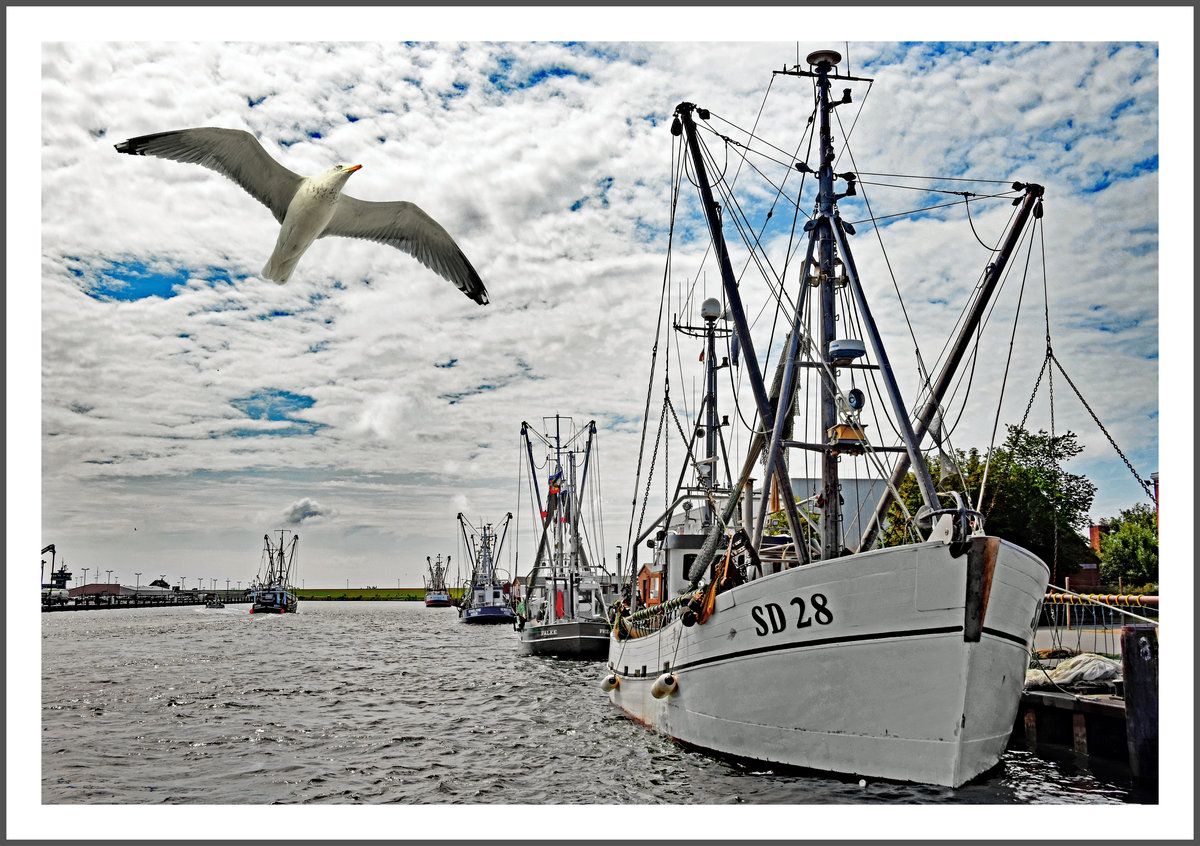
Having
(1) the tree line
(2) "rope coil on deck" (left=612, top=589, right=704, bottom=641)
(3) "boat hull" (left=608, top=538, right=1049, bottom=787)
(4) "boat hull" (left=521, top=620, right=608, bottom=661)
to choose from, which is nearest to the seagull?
(3) "boat hull" (left=608, top=538, right=1049, bottom=787)

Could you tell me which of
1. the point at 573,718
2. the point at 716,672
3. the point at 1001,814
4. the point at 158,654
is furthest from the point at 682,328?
the point at 158,654

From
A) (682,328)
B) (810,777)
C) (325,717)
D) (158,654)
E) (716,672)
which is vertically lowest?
(158,654)

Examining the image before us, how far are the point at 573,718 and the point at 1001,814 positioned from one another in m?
8.61

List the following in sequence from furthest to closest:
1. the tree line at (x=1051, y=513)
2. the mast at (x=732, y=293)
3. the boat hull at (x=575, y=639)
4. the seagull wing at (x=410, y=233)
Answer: the boat hull at (x=575, y=639), the tree line at (x=1051, y=513), the mast at (x=732, y=293), the seagull wing at (x=410, y=233)

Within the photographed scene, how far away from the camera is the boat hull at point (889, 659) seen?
7.25 m

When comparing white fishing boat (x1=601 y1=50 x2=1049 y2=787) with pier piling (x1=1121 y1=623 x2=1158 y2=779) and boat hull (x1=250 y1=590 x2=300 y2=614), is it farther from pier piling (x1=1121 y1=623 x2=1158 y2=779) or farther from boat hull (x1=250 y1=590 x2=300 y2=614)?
boat hull (x1=250 y1=590 x2=300 y2=614)

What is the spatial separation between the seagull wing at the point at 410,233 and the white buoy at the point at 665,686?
5613 millimetres

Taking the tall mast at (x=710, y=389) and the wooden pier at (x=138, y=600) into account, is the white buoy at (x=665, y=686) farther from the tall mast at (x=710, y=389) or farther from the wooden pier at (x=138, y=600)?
the wooden pier at (x=138, y=600)

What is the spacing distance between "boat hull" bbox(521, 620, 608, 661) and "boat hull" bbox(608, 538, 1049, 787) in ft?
54.4

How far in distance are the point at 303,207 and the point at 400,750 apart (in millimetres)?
7490

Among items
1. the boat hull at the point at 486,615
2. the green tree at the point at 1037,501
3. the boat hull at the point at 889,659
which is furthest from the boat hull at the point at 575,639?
the boat hull at the point at 486,615

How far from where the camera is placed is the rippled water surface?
323 inches
